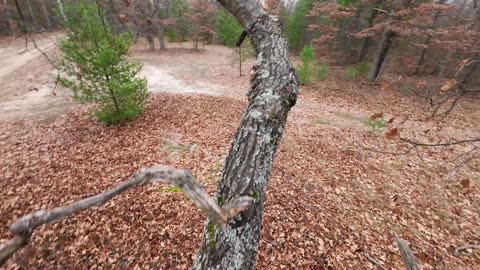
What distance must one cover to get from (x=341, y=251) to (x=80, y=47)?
7843 mm

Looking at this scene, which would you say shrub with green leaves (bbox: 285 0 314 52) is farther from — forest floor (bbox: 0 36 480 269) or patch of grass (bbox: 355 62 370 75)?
forest floor (bbox: 0 36 480 269)

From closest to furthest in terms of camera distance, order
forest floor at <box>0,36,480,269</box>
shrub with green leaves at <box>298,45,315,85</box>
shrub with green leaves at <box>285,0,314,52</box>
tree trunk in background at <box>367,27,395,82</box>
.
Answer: forest floor at <box>0,36,480,269</box> → shrub with green leaves at <box>298,45,315,85</box> → tree trunk in background at <box>367,27,395,82</box> → shrub with green leaves at <box>285,0,314,52</box>

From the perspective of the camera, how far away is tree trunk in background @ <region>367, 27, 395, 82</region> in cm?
1277

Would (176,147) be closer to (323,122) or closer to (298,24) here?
(323,122)

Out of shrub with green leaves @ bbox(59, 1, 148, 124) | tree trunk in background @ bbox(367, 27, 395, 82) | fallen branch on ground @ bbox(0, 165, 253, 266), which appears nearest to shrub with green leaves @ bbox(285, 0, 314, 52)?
tree trunk in background @ bbox(367, 27, 395, 82)

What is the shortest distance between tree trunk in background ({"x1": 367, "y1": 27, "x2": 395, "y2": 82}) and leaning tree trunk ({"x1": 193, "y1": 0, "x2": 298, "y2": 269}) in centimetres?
1263

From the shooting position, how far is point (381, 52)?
13.3 meters

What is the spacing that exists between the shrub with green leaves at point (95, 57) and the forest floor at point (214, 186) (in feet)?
4.13

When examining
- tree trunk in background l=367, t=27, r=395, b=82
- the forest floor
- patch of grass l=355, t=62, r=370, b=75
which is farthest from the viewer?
patch of grass l=355, t=62, r=370, b=75

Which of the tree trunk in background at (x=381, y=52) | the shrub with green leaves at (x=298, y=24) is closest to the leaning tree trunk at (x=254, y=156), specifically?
the tree trunk in background at (x=381, y=52)

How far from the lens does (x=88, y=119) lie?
821 centimetres

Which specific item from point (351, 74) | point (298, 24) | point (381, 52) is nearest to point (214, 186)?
point (351, 74)

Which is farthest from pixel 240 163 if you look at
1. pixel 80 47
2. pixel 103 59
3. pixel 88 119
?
pixel 88 119

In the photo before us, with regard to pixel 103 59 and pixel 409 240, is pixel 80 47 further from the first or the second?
pixel 409 240
